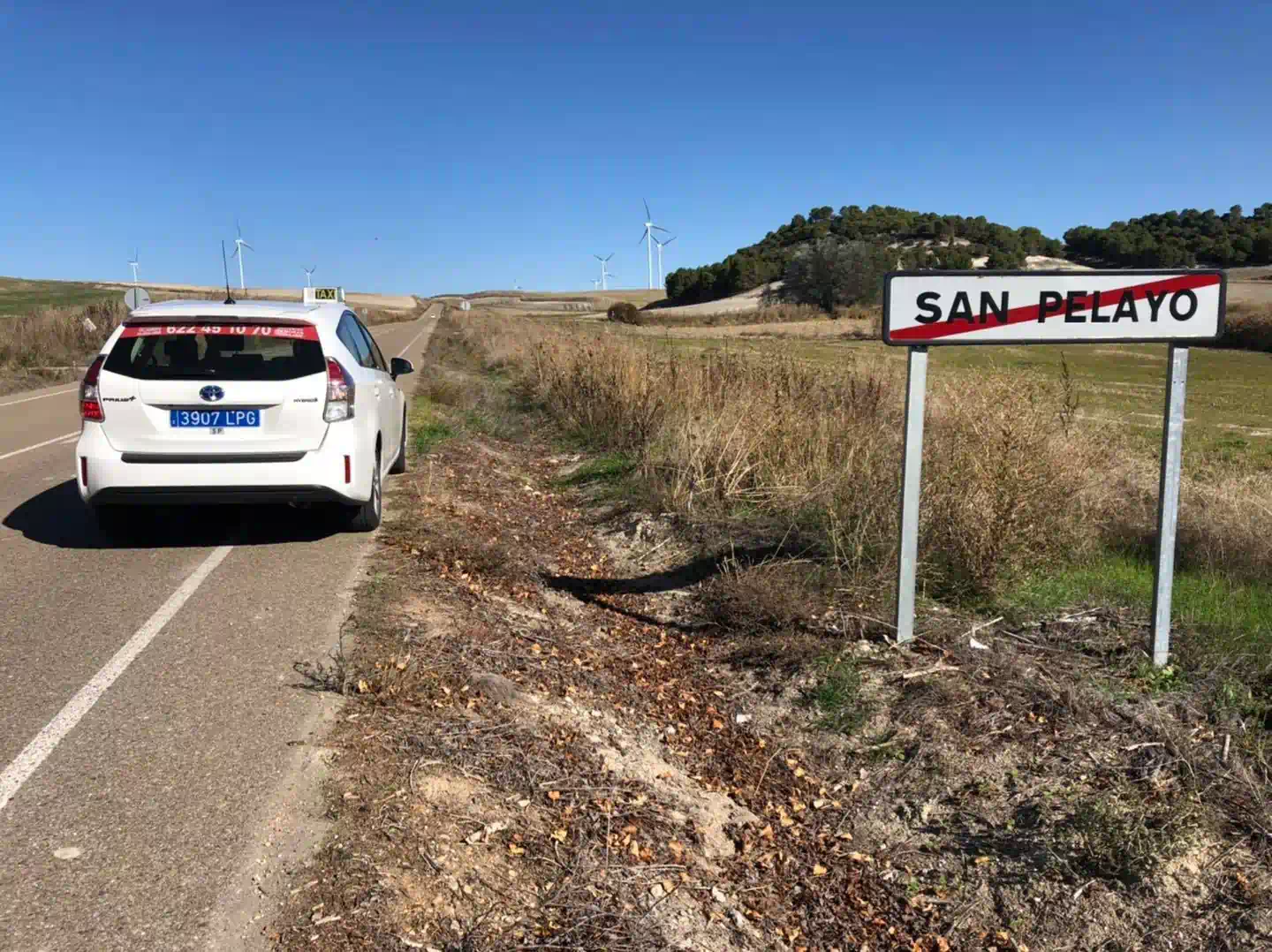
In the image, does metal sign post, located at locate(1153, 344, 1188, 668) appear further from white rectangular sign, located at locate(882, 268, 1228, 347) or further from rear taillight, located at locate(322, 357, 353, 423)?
rear taillight, located at locate(322, 357, 353, 423)

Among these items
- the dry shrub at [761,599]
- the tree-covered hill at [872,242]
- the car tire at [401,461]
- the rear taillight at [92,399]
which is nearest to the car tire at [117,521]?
the rear taillight at [92,399]

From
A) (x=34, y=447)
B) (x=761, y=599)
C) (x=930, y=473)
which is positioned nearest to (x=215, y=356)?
(x=761, y=599)

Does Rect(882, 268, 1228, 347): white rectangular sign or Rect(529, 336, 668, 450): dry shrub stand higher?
Rect(882, 268, 1228, 347): white rectangular sign

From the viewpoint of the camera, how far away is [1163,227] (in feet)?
165

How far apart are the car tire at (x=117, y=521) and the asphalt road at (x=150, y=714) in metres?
0.14

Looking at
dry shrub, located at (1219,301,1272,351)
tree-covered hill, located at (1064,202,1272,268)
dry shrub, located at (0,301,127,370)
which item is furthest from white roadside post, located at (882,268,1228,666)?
dry shrub, located at (1219,301,1272,351)

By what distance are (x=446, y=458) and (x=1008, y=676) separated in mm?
7912

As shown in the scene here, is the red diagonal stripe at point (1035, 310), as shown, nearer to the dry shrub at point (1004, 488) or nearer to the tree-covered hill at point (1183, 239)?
the dry shrub at point (1004, 488)

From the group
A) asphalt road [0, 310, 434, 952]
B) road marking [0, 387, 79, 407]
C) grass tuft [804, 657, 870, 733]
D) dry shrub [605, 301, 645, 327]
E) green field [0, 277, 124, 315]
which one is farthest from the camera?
dry shrub [605, 301, 645, 327]

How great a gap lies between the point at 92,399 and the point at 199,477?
0.91m

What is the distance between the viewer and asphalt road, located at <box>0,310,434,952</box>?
3.08 metres

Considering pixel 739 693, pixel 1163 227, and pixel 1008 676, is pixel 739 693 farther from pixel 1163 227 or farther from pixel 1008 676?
pixel 1163 227

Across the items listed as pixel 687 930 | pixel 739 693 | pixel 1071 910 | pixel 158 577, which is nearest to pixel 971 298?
pixel 739 693

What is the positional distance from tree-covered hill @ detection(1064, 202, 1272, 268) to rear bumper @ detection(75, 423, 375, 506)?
35722mm
